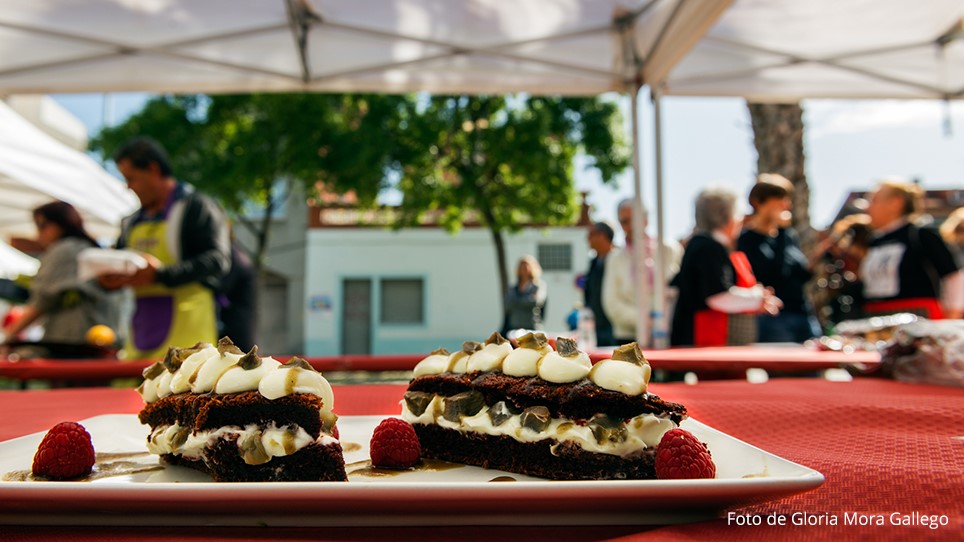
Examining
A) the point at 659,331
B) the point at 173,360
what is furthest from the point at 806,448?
the point at 659,331

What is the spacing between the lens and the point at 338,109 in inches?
671

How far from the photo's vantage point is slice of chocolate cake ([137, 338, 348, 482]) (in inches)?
44.0

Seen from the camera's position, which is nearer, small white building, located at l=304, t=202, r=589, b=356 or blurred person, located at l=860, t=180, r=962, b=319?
blurred person, located at l=860, t=180, r=962, b=319

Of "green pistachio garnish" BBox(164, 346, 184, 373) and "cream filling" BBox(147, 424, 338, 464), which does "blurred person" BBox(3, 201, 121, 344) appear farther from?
"cream filling" BBox(147, 424, 338, 464)

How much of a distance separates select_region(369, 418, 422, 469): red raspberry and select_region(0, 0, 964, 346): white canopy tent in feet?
13.0

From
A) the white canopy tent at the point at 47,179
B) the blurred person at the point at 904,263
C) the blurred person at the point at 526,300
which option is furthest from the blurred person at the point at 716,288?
the blurred person at the point at 526,300

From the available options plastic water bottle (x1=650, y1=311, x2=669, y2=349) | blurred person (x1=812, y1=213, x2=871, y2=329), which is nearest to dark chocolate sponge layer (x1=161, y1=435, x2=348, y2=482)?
plastic water bottle (x1=650, y1=311, x2=669, y2=349)

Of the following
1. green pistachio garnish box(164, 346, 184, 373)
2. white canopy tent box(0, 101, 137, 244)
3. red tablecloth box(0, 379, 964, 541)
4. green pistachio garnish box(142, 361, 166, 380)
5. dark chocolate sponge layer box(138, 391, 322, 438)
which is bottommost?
red tablecloth box(0, 379, 964, 541)

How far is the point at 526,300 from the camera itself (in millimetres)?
11031

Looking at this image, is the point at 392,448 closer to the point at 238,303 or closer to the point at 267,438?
the point at 267,438

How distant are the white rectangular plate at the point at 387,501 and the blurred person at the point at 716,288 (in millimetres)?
3761

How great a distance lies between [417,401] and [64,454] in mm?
697

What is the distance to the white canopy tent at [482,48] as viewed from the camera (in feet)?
15.9

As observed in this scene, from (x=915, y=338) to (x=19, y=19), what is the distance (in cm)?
571
